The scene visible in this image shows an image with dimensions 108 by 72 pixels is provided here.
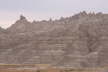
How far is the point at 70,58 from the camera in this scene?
93.8 m

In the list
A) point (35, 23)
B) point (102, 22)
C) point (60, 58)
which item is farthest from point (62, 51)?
point (35, 23)

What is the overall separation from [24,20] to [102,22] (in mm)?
30177

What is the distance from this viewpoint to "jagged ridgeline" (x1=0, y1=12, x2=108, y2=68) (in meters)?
94.5

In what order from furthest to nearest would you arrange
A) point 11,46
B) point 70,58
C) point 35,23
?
point 35,23 < point 11,46 < point 70,58

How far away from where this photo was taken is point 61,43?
103312 millimetres

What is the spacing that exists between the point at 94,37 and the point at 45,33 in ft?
46.1

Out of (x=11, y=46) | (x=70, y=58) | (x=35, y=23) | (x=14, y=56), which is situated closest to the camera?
(x=70, y=58)

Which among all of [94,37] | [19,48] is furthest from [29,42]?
[94,37]

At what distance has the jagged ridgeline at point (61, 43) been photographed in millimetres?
94456

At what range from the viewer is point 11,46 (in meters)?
112

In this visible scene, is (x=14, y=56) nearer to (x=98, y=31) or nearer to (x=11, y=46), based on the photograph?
(x=11, y=46)

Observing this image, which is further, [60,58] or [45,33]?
[45,33]

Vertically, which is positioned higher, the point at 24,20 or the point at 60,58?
the point at 24,20

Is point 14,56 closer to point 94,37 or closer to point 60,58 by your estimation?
point 60,58
